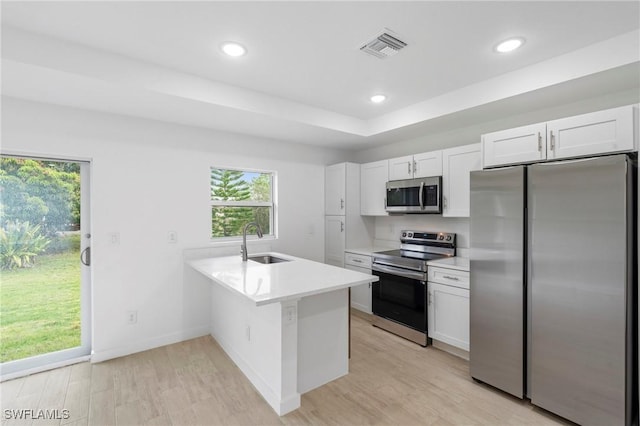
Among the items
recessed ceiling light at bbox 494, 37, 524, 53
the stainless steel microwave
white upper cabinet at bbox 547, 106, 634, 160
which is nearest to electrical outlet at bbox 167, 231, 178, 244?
the stainless steel microwave

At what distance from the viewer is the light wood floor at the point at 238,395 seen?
2.06 m

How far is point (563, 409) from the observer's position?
2.02 metres

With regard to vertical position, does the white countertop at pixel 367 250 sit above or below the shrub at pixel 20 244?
below

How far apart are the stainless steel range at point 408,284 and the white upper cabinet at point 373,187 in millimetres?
570

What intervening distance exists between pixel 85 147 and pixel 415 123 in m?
3.29

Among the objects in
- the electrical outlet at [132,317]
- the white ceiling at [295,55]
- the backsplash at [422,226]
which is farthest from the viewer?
the backsplash at [422,226]

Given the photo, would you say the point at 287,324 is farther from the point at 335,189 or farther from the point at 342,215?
the point at 335,189

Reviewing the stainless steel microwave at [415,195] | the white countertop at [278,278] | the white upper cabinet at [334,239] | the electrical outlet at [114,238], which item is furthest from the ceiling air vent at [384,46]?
the electrical outlet at [114,238]

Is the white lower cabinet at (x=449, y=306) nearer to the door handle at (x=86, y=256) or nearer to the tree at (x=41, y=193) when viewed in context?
the door handle at (x=86, y=256)

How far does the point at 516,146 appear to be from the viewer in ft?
7.97

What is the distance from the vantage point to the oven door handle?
10.4 feet

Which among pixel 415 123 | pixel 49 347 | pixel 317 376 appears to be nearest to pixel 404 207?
pixel 415 123

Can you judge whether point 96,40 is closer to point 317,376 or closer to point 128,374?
point 128,374

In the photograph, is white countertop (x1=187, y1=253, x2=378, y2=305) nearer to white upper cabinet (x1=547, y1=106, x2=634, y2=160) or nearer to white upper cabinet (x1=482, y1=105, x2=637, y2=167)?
white upper cabinet (x1=482, y1=105, x2=637, y2=167)
